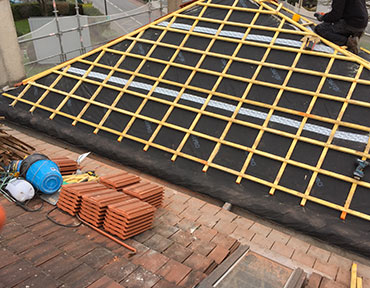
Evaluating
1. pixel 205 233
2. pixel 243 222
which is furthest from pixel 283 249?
pixel 205 233

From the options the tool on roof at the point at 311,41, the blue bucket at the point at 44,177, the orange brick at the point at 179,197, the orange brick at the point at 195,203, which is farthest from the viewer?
the tool on roof at the point at 311,41

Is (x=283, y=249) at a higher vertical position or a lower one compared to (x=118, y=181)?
lower

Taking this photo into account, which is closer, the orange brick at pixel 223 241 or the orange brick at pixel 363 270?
the orange brick at pixel 223 241

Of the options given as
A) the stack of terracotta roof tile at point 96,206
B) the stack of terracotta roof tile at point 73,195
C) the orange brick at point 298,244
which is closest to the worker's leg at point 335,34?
the orange brick at point 298,244

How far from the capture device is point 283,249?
475 cm

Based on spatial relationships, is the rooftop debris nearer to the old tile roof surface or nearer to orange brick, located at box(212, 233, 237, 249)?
the old tile roof surface

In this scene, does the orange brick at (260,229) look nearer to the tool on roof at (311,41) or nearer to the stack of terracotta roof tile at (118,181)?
the stack of terracotta roof tile at (118,181)

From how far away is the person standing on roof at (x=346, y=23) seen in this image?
6531 mm

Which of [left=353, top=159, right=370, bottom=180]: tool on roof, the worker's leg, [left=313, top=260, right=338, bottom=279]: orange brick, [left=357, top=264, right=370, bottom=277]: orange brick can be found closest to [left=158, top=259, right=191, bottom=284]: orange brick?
[left=313, top=260, right=338, bottom=279]: orange brick

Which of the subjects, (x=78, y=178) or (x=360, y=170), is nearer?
(x=360, y=170)

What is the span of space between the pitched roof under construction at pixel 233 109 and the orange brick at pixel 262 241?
506mm

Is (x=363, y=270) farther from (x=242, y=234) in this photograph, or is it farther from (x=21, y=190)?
(x=21, y=190)

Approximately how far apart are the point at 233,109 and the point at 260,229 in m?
2.38

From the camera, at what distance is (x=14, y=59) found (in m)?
8.84
